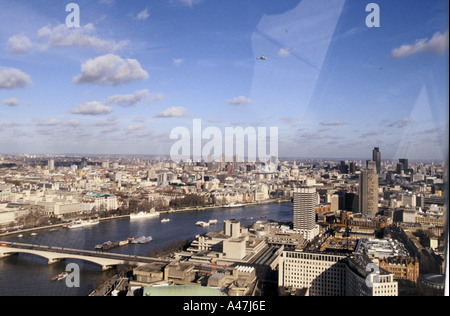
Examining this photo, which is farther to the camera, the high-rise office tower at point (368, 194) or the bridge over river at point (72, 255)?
the high-rise office tower at point (368, 194)

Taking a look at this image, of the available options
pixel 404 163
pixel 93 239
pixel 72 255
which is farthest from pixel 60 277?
pixel 404 163

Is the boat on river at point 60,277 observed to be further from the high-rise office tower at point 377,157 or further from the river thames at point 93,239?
the high-rise office tower at point 377,157

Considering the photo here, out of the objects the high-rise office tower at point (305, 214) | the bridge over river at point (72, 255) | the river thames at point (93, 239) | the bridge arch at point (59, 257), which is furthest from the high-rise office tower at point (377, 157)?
the bridge arch at point (59, 257)

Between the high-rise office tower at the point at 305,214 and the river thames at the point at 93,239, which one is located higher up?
the high-rise office tower at the point at 305,214

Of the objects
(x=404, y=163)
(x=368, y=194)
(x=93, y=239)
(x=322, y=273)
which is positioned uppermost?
(x=404, y=163)

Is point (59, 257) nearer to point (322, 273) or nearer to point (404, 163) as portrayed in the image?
point (322, 273)
